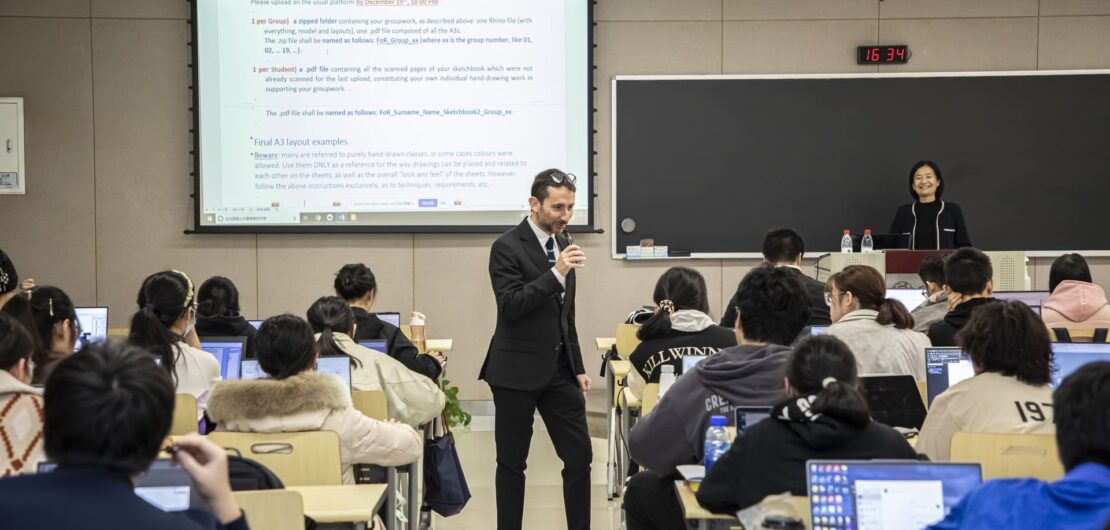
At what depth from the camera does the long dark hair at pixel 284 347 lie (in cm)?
313

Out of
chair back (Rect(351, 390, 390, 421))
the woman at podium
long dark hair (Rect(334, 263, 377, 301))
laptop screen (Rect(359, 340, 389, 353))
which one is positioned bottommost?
chair back (Rect(351, 390, 390, 421))

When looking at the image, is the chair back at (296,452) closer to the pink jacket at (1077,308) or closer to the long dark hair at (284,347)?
the long dark hair at (284,347)

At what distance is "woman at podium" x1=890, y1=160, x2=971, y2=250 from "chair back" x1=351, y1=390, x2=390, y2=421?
4583 mm

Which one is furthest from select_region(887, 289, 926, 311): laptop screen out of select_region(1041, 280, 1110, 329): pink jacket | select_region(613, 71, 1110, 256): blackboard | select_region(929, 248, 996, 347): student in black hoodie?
select_region(613, 71, 1110, 256): blackboard

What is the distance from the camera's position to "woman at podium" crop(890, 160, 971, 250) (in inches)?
281

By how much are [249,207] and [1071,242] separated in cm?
614

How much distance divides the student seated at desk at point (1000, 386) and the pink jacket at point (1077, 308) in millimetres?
2444

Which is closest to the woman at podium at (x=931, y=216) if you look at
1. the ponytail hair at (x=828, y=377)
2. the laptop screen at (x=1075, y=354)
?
the laptop screen at (x=1075, y=354)

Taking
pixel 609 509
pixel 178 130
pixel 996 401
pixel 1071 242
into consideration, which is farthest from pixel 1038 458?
pixel 178 130

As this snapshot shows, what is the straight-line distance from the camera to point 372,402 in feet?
12.7

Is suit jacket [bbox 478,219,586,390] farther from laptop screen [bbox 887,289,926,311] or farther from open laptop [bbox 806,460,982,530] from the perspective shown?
laptop screen [bbox 887,289,926,311]

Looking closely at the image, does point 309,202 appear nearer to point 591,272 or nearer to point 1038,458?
point 591,272

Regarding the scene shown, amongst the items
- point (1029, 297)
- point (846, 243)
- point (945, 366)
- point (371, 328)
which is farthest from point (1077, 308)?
point (371, 328)

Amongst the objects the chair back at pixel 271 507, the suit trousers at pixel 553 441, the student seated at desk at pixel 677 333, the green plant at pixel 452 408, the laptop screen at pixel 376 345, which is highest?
the student seated at desk at pixel 677 333
